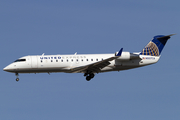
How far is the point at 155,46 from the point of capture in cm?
Result: 3478

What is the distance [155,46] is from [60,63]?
12607 mm

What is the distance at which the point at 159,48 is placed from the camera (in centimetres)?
3484

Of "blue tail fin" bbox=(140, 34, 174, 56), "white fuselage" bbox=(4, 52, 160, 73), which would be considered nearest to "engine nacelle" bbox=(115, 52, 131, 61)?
"white fuselage" bbox=(4, 52, 160, 73)

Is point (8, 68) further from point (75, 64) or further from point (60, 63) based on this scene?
point (75, 64)

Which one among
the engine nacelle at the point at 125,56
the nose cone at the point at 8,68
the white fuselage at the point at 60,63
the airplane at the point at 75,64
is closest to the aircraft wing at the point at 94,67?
the airplane at the point at 75,64

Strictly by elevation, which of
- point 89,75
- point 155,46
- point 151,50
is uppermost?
point 155,46

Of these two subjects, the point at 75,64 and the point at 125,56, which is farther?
the point at 75,64

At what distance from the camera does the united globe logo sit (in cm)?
3419

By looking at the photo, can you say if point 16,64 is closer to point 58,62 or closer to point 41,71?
point 41,71

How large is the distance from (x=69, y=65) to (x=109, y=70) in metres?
4.99

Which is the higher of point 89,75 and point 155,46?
point 155,46

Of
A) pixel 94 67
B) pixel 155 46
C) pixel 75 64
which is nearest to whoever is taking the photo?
pixel 94 67

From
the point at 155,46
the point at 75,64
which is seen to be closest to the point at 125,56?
the point at 155,46

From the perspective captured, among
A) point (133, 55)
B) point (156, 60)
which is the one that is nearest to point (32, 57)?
point (133, 55)
